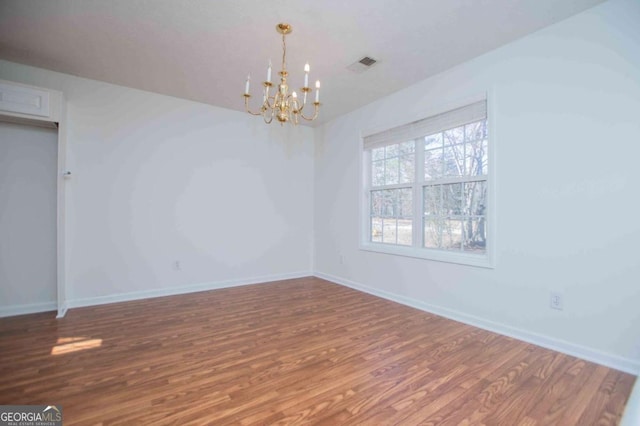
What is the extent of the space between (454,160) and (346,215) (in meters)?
1.81

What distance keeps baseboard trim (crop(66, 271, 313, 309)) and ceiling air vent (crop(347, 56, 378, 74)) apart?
10.7 feet

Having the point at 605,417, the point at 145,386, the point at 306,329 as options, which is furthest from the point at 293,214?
the point at 605,417

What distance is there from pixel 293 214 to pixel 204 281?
177 cm

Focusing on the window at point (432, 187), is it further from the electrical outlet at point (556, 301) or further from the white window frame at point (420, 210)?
the electrical outlet at point (556, 301)

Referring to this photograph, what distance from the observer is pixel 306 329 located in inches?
105

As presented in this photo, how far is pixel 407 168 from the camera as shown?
11.9ft

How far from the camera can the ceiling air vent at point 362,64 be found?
2828 mm

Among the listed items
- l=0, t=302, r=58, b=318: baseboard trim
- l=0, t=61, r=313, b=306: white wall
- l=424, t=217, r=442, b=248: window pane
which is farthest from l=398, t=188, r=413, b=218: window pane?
l=0, t=302, r=58, b=318: baseboard trim

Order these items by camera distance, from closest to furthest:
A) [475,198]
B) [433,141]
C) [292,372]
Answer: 1. [292,372]
2. [475,198]
3. [433,141]

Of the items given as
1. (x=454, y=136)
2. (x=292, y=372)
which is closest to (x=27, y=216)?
(x=292, y=372)

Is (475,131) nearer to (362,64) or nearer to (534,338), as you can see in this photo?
(362,64)

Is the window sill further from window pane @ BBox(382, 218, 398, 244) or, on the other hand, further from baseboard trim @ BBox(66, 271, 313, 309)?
baseboard trim @ BBox(66, 271, 313, 309)

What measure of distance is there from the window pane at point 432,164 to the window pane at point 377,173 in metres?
0.72

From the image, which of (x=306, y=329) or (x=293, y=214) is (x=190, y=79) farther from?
(x=306, y=329)
